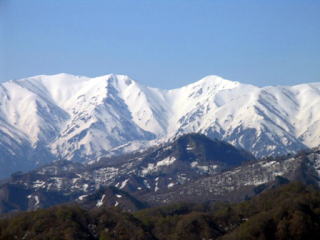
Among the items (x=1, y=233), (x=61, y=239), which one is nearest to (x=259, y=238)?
(x=61, y=239)

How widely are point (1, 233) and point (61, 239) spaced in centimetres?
1436

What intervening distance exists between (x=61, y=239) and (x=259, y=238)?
150 feet

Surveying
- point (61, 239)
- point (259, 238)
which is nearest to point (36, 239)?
point (61, 239)

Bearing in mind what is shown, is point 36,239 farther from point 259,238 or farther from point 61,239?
point 259,238

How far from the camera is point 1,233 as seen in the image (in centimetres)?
18912

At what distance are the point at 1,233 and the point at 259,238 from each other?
58.9 meters

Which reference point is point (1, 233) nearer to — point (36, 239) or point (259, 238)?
point (36, 239)

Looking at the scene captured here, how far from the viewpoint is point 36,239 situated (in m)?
195

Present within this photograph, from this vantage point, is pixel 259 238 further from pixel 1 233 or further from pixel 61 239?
pixel 1 233

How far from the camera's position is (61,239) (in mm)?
196000

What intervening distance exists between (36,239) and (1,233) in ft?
30.7
